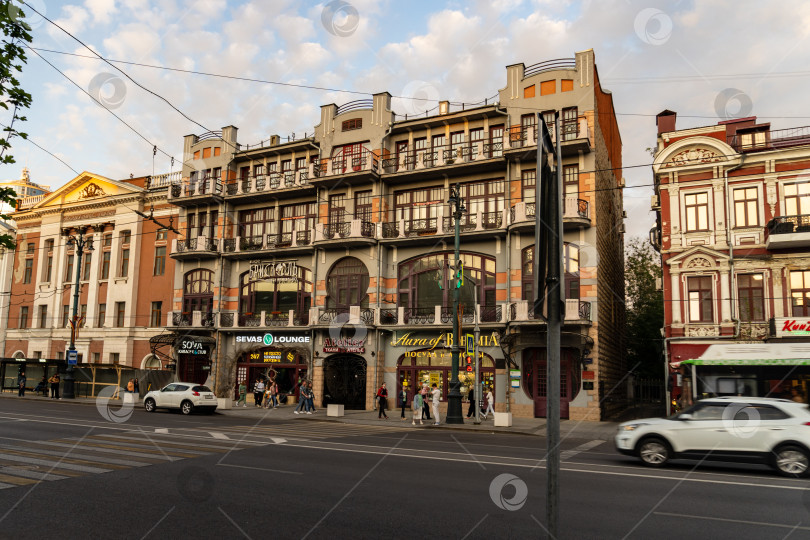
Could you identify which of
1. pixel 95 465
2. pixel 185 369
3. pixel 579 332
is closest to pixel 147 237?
pixel 185 369

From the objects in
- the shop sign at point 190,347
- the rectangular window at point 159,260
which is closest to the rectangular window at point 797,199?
the shop sign at point 190,347

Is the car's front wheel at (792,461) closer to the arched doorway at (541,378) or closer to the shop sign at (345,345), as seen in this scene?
the arched doorway at (541,378)

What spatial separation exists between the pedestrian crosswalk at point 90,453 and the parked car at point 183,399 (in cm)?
1124

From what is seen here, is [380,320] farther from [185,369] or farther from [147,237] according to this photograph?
[147,237]

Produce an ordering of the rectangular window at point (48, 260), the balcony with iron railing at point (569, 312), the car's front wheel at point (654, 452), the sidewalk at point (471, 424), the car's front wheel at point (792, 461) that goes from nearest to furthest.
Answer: the car's front wheel at point (792, 461)
the car's front wheel at point (654, 452)
the sidewalk at point (471, 424)
the balcony with iron railing at point (569, 312)
the rectangular window at point (48, 260)

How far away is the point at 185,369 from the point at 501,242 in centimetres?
2355

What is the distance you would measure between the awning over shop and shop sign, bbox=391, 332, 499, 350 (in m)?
11.5

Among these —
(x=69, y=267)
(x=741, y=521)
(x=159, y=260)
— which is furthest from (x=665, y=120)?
(x=69, y=267)

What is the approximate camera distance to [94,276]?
4534 cm

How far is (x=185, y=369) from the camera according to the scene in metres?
40.5

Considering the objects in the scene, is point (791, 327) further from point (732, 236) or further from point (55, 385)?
point (55, 385)

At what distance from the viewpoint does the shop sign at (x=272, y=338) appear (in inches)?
1420

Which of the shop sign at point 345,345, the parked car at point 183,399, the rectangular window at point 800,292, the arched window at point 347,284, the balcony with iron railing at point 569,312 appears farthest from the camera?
the arched window at point 347,284

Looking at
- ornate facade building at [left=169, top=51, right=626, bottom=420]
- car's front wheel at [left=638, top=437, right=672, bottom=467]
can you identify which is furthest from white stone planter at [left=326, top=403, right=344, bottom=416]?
car's front wheel at [left=638, top=437, right=672, bottom=467]
